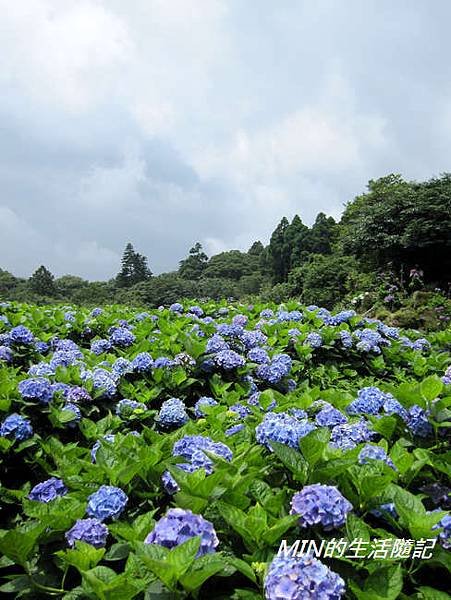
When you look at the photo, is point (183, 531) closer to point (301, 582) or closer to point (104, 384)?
point (301, 582)

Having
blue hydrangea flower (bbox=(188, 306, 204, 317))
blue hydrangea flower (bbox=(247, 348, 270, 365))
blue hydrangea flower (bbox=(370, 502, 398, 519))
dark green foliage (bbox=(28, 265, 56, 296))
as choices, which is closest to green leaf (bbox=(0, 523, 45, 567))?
A: blue hydrangea flower (bbox=(370, 502, 398, 519))

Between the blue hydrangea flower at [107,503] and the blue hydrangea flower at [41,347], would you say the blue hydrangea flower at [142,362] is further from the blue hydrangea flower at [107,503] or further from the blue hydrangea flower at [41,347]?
the blue hydrangea flower at [107,503]

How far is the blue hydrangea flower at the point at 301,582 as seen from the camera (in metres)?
0.94

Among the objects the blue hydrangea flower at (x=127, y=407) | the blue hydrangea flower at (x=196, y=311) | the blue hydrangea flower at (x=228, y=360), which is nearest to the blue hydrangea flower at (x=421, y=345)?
the blue hydrangea flower at (x=228, y=360)

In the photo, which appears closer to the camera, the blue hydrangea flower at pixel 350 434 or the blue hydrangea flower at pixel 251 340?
the blue hydrangea flower at pixel 350 434

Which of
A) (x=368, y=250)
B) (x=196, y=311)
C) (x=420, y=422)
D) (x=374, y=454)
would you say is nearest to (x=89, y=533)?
(x=374, y=454)

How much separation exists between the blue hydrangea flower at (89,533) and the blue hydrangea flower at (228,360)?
178 cm

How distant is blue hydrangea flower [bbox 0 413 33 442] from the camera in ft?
6.72

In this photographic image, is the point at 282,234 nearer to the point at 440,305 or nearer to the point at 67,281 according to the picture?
the point at 67,281

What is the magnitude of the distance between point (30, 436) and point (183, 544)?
1.34 m

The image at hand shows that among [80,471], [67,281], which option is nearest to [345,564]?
[80,471]

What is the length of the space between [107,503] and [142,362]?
156cm

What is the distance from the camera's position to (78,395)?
2559 millimetres

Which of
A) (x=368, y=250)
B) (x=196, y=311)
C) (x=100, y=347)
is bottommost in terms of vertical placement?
(x=100, y=347)
